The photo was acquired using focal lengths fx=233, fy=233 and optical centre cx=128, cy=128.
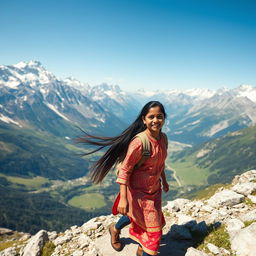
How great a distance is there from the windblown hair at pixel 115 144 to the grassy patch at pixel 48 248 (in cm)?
494

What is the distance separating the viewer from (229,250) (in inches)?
313

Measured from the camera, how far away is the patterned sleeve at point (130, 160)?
690 cm

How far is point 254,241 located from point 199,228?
9.29 ft

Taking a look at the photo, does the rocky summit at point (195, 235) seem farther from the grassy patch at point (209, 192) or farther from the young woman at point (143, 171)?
the grassy patch at point (209, 192)

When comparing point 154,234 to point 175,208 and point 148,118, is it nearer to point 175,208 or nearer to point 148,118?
point 148,118

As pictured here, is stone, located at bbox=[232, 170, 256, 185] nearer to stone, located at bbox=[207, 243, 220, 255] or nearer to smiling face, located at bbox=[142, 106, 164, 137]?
stone, located at bbox=[207, 243, 220, 255]

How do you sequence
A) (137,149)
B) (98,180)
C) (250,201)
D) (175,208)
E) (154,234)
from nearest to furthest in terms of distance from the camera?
1. (137,149)
2. (154,234)
3. (98,180)
4. (250,201)
5. (175,208)

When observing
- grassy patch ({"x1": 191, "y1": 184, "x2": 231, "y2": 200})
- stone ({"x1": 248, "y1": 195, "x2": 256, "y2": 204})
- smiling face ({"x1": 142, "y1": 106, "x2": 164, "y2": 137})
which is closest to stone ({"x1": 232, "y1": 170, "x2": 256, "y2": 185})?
grassy patch ({"x1": 191, "y1": 184, "x2": 231, "y2": 200})

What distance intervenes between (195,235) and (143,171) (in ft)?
14.7

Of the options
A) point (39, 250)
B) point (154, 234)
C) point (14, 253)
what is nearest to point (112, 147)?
point (154, 234)

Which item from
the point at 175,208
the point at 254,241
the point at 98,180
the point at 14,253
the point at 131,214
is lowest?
the point at 14,253

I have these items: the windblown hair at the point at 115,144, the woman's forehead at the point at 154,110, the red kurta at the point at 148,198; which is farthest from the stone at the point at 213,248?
the woman's forehead at the point at 154,110

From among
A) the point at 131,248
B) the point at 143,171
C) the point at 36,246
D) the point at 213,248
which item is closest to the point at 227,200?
the point at 213,248

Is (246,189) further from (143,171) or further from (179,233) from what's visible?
(143,171)
